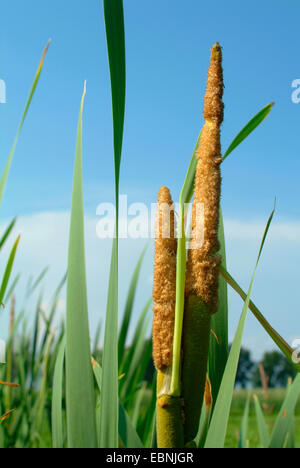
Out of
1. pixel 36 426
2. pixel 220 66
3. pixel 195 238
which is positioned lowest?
pixel 36 426

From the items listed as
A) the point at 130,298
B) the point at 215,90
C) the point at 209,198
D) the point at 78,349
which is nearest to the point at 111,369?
the point at 78,349

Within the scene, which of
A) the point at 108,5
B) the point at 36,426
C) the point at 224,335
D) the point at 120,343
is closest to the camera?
the point at 108,5

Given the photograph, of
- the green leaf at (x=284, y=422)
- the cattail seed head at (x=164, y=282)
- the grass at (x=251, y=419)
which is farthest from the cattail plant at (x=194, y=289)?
the grass at (x=251, y=419)

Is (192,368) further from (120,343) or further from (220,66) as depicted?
(120,343)

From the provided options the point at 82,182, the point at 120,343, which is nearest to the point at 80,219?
the point at 82,182

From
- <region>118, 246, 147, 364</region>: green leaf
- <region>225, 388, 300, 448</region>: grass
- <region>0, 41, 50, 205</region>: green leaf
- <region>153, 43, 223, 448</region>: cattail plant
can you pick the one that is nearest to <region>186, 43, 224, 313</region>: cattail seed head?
<region>153, 43, 223, 448</region>: cattail plant

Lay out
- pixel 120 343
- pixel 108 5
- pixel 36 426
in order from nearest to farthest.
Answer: pixel 108 5 → pixel 120 343 → pixel 36 426

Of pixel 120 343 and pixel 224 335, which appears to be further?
pixel 120 343

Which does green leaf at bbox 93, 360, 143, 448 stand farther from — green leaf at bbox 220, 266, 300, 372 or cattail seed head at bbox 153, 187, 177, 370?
green leaf at bbox 220, 266, 300, 372
